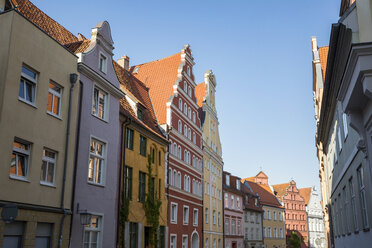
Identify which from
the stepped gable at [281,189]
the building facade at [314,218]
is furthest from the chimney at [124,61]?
the building facade at [314,218]

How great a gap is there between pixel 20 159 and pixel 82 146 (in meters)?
3.81

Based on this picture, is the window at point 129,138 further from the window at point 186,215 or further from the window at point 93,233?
the window at point 186,215

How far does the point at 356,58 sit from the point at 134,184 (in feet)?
52.0

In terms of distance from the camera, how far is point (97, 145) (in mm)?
18844

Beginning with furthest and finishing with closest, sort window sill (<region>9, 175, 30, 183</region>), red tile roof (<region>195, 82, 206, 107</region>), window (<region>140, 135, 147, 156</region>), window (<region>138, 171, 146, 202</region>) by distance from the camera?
red tile roof (<region>195, 82, 206, 107</region>), window (<region>140, 135, 147, 156</region>), window (<region>138, 171, 146, 202</region>), window sill (<region>9, 175, 30, 183</region>)

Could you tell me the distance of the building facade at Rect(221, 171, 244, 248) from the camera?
45.8m

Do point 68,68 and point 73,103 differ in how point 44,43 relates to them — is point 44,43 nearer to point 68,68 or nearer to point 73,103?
point 68,68

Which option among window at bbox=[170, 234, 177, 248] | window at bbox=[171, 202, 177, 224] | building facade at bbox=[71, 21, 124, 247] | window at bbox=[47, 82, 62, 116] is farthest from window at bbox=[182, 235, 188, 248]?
window at bbox=[47, 82, 62, 116]

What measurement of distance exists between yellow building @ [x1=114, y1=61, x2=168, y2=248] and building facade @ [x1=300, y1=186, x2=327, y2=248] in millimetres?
61727

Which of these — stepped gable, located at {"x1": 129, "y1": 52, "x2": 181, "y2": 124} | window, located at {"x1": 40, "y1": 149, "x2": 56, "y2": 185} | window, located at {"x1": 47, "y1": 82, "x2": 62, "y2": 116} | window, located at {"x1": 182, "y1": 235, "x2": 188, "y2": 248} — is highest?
stepped gable, located at {"x1": 129, "y1": 52, "x2": 181, "y2": 124}

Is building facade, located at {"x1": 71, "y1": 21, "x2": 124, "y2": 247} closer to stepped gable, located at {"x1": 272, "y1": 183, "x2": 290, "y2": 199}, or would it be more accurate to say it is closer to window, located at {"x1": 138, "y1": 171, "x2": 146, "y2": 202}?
window, located at {"x1": 138, "y1": 171, "x2": 146, "y2": 202}

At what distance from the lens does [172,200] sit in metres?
29.2

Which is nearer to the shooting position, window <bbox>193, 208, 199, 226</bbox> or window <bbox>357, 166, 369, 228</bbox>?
window <bbox>357, 166, 369, 228</bbox>

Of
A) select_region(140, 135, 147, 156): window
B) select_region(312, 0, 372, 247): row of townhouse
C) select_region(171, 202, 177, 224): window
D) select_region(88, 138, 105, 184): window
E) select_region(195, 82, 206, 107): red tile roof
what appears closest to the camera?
select_region(312, 0, 372, 247): row of townhouse
